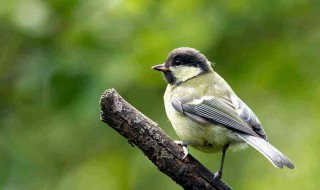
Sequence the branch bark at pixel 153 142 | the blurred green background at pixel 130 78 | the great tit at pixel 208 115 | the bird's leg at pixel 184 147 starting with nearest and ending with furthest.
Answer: the branch bark at pixel 153 142, the bird's leg at pixel 184 147, the great tit at pixel 208 115, the blurred green background at pixel 130 78

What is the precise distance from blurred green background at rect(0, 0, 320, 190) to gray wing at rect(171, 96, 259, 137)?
116cm

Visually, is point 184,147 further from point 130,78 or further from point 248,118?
point 130,78

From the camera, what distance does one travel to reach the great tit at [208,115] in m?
5.25

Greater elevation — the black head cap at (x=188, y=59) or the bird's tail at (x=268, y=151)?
the black head cap at (x=188, y=59)

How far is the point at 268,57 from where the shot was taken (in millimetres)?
7094

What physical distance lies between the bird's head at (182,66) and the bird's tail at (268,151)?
3.11ft

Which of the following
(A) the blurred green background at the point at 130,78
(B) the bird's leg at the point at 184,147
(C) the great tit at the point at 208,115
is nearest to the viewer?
(B) the bird's leg at the point at 184,147

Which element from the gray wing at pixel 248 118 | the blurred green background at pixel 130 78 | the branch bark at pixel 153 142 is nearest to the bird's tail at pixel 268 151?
the gray wing at pixel 248 118

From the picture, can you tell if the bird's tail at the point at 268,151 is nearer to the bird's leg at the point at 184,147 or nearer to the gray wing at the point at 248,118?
the gray wing at the point at 248,118

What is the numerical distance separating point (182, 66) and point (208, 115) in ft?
2.47

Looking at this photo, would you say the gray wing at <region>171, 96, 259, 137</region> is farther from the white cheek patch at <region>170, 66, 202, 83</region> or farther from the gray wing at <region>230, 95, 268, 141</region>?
the white cheek patch at <region>170, 66, 202, 83</region>

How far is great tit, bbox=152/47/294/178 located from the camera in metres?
5.25

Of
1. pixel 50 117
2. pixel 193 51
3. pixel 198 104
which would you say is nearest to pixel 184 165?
pixel 198 104

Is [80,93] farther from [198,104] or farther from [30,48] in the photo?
[198,104]
